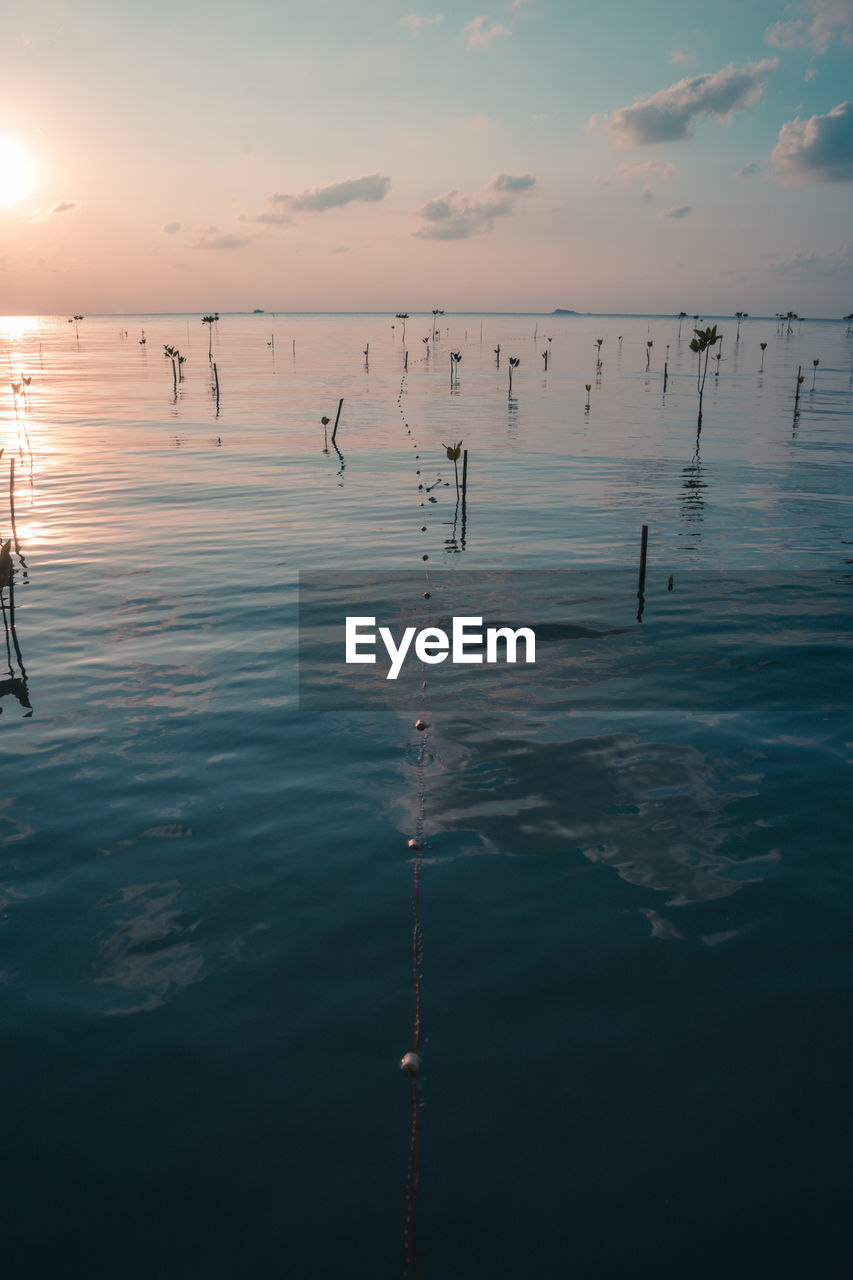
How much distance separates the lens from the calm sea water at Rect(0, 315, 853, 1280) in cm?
556

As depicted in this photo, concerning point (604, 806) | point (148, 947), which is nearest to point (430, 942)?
point (148, 947)

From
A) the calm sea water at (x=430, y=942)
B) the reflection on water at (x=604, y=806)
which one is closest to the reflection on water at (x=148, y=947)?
the calm sea water at (x=430, y=942)

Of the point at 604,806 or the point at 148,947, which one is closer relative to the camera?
the point at 148,947

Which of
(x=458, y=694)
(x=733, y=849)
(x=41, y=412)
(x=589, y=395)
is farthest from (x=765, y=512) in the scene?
(x=41, y=412)

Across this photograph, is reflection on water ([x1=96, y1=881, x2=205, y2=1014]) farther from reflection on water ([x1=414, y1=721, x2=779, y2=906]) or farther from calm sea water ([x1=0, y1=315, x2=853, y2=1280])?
reflection on water ([x1=414, y1=721, x2=779, y2=906])

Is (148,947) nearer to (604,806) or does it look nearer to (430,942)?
(430,942)

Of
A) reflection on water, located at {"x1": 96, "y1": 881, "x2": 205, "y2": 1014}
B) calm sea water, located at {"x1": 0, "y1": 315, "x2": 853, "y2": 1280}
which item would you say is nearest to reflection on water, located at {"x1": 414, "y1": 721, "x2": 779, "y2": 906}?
calm sea water, located at {"x1": 0, "y1": 315, "x2": 853, "y2": 1280}

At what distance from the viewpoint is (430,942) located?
26.4 feet

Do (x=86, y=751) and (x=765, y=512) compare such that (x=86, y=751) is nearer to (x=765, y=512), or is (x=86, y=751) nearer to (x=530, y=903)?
(x=530, y=903)

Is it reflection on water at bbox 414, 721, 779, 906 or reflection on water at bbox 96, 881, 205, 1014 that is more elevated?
reflection on water at bbox 414, 721, 779, 906

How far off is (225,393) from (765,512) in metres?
52.3

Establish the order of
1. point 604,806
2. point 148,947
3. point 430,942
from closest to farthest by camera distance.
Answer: point 148,947 < point 430,942 < point 604,806

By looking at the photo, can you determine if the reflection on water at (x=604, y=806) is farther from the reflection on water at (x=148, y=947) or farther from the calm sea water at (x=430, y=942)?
the reflection on water at (x=148, y=947)

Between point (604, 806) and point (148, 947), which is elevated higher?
point (604, 806)
